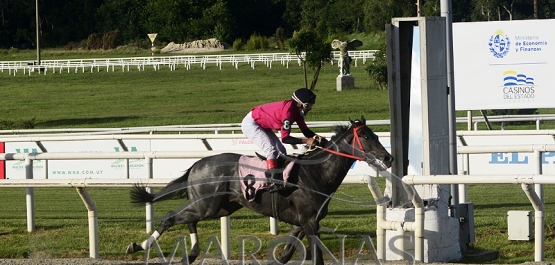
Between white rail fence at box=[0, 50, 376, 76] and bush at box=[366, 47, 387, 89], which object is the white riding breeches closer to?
bush at box=[366, 47, 387, 89]

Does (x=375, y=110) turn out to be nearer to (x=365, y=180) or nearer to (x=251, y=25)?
(x=365, y=180)

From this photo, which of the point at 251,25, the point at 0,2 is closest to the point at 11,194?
the point at 251,25

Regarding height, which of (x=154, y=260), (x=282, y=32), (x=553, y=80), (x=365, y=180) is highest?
(x=282, y=32)

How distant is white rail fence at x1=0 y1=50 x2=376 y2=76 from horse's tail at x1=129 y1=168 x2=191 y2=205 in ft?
108

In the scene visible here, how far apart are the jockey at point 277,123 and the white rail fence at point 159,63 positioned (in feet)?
108

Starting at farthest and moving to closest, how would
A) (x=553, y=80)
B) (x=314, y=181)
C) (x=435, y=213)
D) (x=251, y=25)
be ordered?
(x=251, y=25)
(x=553, y=80)
(x=435, y=213)
(x=314, y=181)

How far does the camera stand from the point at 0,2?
63.9 metres

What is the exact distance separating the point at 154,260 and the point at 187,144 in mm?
5636

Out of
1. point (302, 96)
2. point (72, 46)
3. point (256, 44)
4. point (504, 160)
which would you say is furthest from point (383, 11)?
point (302, 96)

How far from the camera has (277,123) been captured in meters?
6.94

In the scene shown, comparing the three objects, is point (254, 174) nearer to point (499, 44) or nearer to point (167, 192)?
point (167, 192)

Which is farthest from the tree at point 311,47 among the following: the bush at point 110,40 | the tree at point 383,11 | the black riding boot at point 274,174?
the bush at point 110,40

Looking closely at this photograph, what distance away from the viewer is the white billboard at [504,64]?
569 inches

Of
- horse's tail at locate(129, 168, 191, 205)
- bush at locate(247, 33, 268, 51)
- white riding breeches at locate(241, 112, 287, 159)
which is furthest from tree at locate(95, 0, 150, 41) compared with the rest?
white riding breeches at locate(241, 112, 287, 159)
